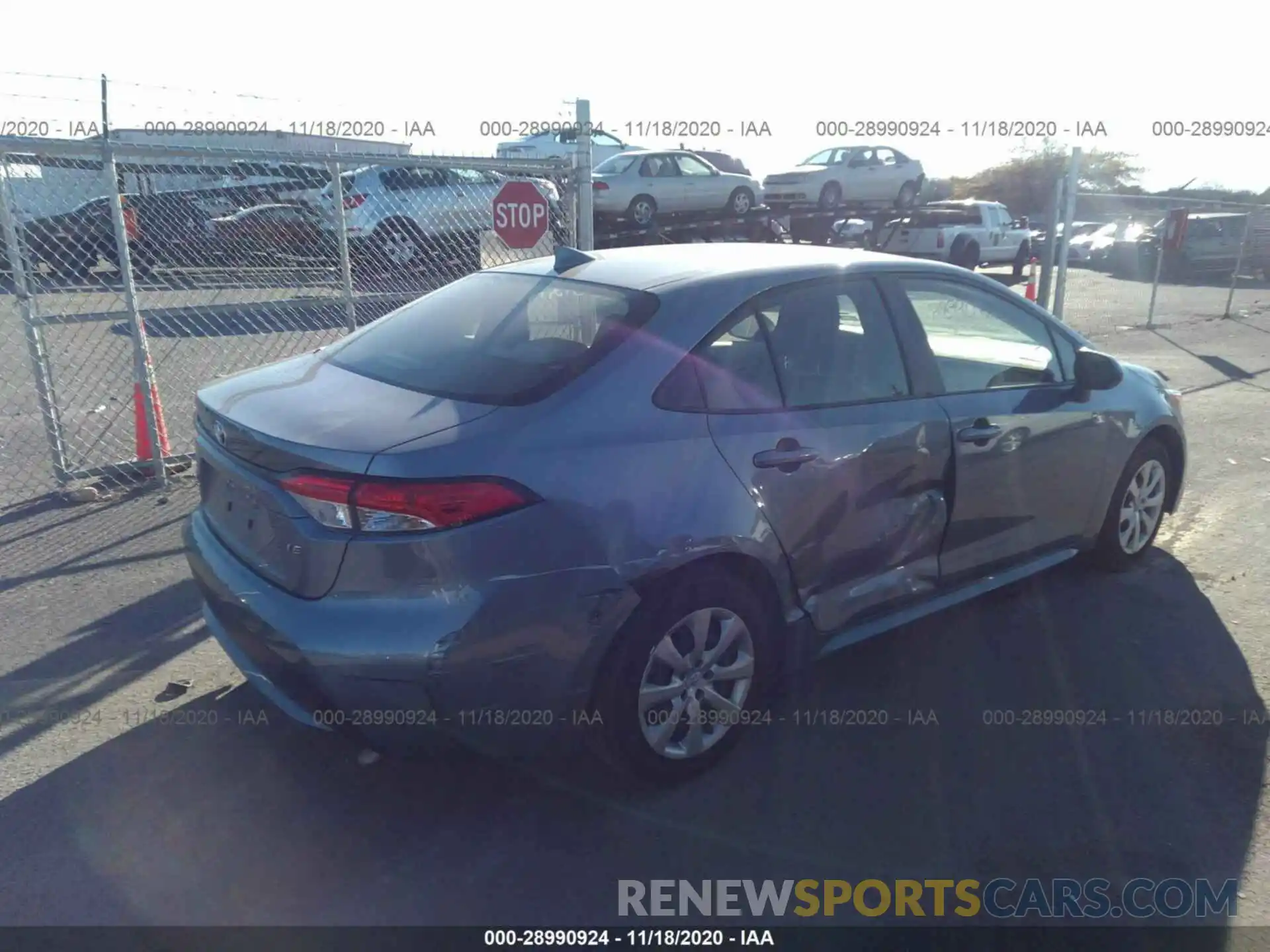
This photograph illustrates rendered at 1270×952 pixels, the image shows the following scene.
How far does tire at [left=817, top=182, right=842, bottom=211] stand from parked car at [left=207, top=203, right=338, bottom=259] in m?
13.1

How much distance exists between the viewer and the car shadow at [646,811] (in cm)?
284

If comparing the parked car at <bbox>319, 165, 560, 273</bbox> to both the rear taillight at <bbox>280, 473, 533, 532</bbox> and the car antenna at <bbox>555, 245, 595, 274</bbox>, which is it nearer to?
the car antenna at <bbox>555, 245, 595, 274</bbox>

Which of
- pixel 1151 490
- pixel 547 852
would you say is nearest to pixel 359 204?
pixel 1151 490

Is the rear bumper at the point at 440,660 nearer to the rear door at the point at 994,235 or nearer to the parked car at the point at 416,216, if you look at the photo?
the parked car at the point at 416,216

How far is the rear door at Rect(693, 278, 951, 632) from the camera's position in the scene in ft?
10.9

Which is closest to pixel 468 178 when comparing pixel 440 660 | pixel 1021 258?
pixel 440 660

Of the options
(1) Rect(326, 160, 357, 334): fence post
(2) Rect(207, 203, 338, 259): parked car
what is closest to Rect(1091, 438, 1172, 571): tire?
(1) Rect(326, 160, 357, 334): fence post

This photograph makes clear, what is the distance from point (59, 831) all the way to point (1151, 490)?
16.3 ft

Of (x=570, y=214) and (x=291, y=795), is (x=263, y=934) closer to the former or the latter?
(x=291, y=795)

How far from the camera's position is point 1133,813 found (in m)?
3.22

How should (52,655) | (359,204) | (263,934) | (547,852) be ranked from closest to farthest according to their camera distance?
(263,934) < (547,852) < (52,655) < (359,204)

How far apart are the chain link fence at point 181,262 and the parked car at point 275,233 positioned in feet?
0.06

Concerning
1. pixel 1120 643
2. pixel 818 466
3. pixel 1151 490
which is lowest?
pixel 1120 643

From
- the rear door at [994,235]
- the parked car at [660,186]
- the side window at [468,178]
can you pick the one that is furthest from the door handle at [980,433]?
the rear door at [994,235]
